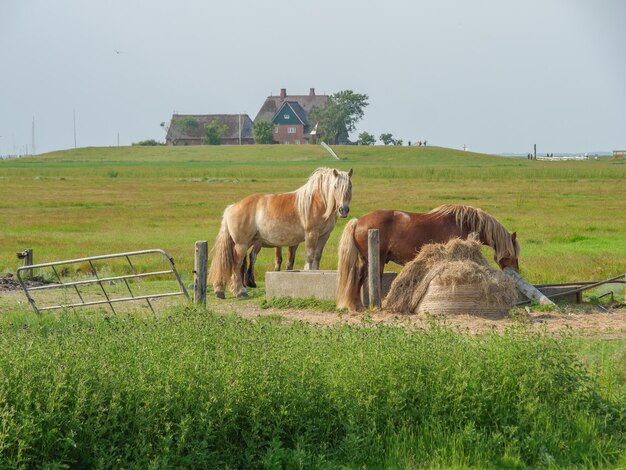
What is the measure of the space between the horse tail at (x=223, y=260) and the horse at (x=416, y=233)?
275 centimetres

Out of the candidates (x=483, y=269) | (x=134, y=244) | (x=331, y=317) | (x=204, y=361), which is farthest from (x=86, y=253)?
(x=204, y=361)

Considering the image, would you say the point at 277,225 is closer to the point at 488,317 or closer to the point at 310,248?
the point at 310,248

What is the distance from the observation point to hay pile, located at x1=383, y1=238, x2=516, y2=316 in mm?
12883

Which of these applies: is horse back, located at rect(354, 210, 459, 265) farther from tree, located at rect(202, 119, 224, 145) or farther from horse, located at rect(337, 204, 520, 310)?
tree, located at rect(202, 119, 224, 145)

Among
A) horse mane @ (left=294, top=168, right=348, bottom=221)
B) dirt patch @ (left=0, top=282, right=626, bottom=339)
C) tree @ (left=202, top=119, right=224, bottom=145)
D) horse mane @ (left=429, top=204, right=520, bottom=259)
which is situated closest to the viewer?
dirt patch @ (left=0, top=282, right=626, bottom=339)

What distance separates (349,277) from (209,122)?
128027 mm

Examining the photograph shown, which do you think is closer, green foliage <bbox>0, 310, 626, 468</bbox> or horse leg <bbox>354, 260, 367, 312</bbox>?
green foliage <bbox>0, 310, 626, 468</bbox>

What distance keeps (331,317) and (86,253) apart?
447 inches

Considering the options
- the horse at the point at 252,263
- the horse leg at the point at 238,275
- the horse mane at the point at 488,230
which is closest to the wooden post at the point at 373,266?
the horse mane at the point at 488,230

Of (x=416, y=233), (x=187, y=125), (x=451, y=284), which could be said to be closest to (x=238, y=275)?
(x=416, y=233)

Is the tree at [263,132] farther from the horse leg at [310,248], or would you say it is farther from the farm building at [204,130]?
the horse leg at [310,248]

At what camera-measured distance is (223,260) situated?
16.2 m

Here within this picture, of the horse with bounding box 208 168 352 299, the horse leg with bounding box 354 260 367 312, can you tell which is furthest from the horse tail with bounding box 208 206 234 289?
the horse leg with bounding box 354 260 367 312

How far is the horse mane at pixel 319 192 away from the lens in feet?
50.5
